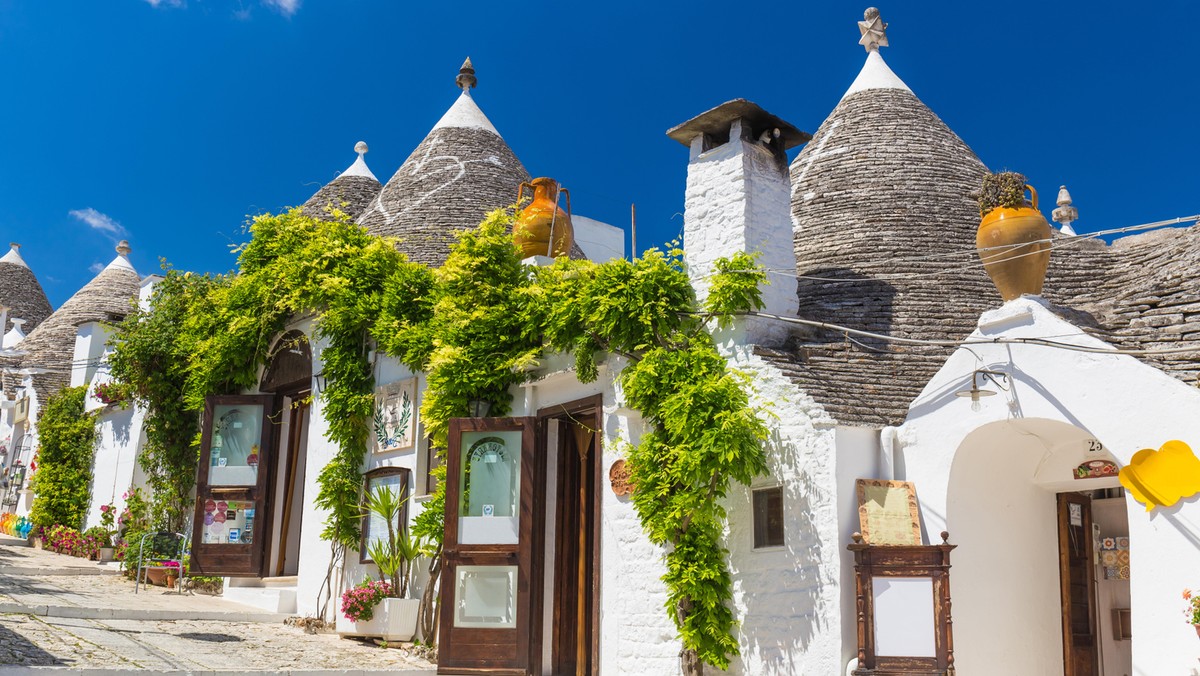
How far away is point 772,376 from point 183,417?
35.9 feet

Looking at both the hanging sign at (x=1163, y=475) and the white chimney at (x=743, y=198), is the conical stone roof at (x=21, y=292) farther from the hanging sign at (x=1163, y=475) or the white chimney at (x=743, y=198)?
the hanging sign at (x=1163, y=475)

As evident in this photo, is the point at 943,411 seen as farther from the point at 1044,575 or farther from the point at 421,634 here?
the point at 421,634

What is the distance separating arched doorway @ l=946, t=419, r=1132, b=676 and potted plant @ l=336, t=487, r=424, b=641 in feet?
18.3

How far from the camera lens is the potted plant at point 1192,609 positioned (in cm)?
653

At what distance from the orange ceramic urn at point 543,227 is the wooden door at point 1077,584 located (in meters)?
→ 5.82

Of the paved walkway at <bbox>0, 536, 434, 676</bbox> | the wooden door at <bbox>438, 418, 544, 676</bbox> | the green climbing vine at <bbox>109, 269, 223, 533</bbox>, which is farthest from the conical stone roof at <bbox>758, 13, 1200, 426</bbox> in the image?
the green climbing vine at <bbox>109, 269, 223, 533</bbox>

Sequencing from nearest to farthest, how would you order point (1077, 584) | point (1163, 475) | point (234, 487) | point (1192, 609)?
point (1192, 609), point (1163, 475), point (1077, 584), point (234, 487)

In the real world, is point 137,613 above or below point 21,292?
below

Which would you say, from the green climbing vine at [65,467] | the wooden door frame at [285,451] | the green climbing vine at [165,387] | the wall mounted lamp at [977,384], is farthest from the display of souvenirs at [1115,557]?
the green climbing vine at [65,467]

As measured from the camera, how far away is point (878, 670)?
25.2 feet

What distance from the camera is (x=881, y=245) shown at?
11.5 meters

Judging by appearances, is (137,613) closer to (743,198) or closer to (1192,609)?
(743,198)

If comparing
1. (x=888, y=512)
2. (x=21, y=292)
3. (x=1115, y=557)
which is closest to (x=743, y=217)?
(x=888, y=512)

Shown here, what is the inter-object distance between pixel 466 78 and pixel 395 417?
814 cm
